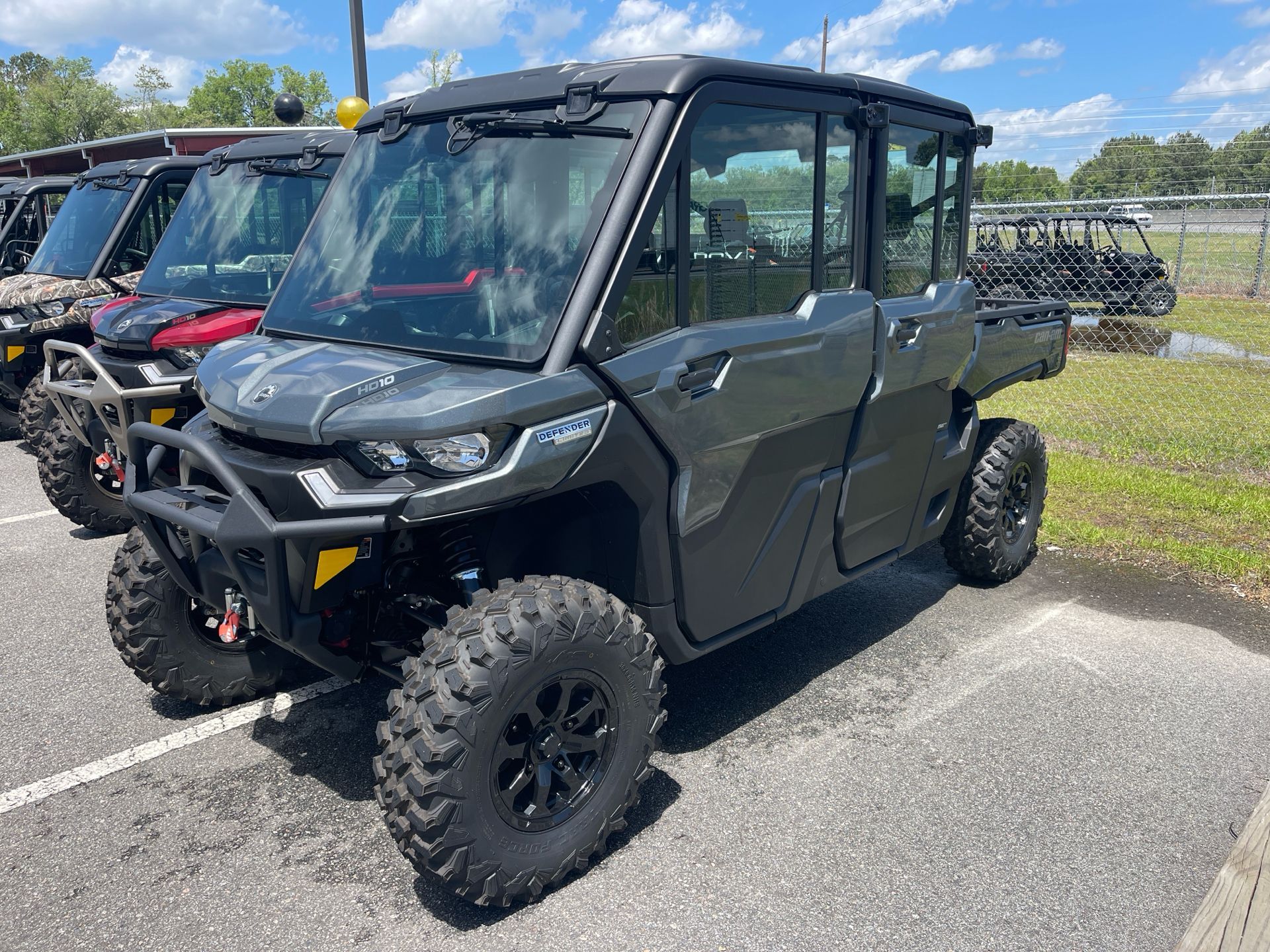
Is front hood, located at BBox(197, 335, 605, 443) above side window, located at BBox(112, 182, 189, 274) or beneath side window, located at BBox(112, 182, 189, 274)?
beneath

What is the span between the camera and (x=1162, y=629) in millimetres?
4789

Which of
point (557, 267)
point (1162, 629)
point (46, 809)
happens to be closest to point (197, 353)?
point (46, 809)

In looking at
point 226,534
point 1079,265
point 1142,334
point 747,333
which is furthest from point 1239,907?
point 1079,265

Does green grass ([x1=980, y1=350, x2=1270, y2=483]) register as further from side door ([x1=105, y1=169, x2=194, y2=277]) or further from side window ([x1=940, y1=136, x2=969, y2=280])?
side door ([x1=105, y1=169, x2=194, y2=277])

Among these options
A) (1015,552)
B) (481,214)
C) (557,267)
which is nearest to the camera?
(557,267)

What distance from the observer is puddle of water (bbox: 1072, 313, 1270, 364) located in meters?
12.5

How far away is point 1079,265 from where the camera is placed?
1720cm

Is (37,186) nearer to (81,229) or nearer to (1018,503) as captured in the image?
(81,229)

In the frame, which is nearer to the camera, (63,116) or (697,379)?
(697,379)

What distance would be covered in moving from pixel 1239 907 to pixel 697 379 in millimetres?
1973

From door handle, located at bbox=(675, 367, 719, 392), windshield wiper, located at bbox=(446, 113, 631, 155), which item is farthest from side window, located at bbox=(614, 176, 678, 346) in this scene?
windshield wiper, located at bbox=(446, 113, 631, 155)

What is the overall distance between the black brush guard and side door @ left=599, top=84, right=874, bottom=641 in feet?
3.25

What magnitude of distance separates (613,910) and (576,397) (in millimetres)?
1435

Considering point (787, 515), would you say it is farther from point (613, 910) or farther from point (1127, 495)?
point (1127, 495)
